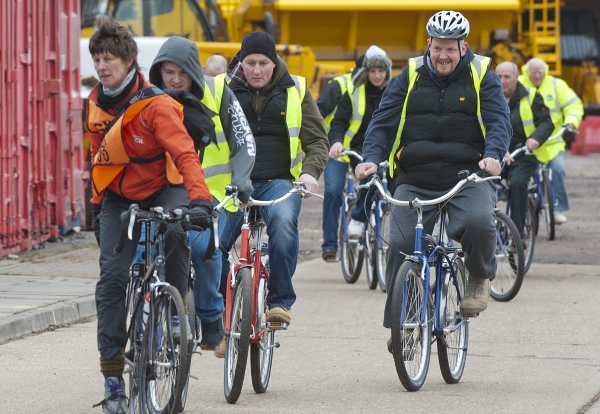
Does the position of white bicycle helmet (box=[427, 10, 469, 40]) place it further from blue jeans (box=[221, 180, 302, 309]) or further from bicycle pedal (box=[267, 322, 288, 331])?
bicycle pedal (box=[267, 322, 288, 331])

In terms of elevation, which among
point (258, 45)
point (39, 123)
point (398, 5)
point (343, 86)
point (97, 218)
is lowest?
point (97, 218)

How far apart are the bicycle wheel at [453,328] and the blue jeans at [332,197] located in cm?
436

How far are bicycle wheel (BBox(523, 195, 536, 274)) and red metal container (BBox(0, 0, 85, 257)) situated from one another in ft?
14.7

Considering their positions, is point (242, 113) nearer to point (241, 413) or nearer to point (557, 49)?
point (241, 413)

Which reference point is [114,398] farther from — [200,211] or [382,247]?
[382,247]

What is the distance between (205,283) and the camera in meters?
6.47

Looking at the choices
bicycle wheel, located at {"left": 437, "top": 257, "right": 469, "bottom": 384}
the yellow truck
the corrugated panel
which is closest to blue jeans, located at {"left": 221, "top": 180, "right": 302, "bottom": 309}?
bicycle wheel, located at {"left": 437, "top": 257, "right": 469, "bottom": 384}

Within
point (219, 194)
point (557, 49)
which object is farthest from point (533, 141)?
point (557, 49)

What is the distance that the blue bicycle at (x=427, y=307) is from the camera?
633 cm

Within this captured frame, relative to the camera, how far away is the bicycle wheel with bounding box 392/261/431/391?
6273 millimetres

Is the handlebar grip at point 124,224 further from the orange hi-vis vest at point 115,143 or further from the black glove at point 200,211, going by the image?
the orange hi-vis vest at point 115,143

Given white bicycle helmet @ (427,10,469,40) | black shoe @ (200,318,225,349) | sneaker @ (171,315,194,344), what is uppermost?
white bicycle helmet @ (427,10,469,40)

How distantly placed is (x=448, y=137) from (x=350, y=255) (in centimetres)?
422

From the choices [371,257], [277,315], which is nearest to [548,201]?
[371,257]
